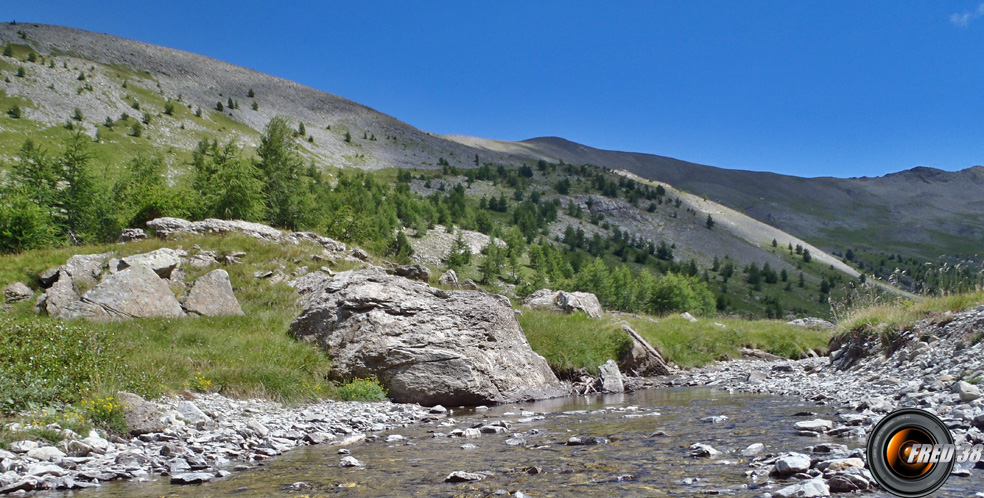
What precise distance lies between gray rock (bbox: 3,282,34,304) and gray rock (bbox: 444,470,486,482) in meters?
16.7

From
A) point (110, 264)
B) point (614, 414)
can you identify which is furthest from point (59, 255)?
point (614, 414)

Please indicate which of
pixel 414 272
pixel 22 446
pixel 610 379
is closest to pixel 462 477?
pixel 22 446

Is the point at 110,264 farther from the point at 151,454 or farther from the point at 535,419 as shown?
the point at 535,419

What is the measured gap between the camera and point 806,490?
4.38 metres

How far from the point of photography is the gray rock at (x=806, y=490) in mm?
4352

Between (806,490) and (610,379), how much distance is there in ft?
38.0

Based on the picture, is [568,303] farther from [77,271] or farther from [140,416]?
[140,416]

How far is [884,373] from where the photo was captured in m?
11.6

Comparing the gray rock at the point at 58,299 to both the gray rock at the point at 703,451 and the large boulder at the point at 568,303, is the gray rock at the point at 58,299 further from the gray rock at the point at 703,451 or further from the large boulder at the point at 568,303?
the large boulder at the point at 568,303

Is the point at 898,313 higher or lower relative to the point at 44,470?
higher

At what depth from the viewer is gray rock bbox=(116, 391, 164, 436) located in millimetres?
7543

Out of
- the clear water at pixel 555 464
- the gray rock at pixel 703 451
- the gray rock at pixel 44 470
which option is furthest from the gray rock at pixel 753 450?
the gray rock at pixel 44 470

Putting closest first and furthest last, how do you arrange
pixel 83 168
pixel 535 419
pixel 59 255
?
pixel 535 419 < pixel 59 255 < pixel 83 168

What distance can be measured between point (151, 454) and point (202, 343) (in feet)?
21.5
